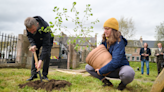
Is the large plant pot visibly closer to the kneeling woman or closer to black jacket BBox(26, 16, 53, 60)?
the kneeling woman

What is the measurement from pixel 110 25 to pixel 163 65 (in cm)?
575

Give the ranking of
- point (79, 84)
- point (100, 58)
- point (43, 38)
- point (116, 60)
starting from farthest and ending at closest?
point (43, 38), point (79, 84), point (100, 58), point (116, 60)

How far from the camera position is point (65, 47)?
33.0ft

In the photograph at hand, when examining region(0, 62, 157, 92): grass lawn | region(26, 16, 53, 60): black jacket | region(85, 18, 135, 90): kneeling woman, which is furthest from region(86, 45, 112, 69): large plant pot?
region(26, 16, 53, 60): black jacket

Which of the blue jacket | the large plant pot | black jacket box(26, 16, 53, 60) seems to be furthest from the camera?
black jacket box(26, 16, 53, 60)

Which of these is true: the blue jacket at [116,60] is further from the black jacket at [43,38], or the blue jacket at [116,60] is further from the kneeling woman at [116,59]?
the black jacket at [43,38]

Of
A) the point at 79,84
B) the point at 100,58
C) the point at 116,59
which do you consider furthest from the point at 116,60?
the point at 79,84

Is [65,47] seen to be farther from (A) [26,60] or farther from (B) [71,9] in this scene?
(B) [71,9]

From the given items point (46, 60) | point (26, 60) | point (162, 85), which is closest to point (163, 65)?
point (162, 85)

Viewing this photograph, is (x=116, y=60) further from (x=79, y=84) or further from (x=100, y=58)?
(x=79, y=84)

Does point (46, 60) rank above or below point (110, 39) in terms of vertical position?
below

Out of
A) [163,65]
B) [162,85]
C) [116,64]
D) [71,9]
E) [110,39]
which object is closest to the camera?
[162,85]

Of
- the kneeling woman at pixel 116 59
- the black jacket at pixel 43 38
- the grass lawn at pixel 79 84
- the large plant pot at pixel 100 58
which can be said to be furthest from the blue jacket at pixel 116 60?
the black jacket at pixel 43 38

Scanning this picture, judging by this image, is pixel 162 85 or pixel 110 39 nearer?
Result: pixel 162 85
